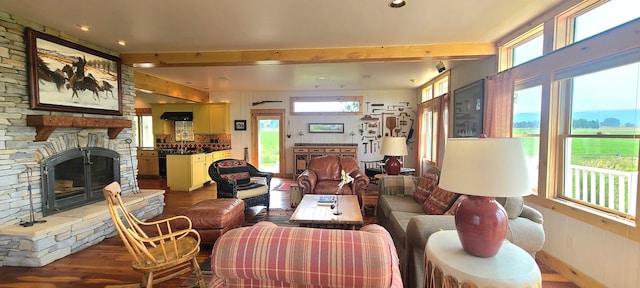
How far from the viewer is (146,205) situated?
13.3 ft

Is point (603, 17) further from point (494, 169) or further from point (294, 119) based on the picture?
point (294, 119)

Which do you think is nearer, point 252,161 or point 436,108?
point 436,108

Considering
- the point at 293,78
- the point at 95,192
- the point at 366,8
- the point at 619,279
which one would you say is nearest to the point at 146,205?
the point at 95,192

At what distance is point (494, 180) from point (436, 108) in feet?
15.0

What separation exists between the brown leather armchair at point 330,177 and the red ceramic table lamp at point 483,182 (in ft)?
8.99

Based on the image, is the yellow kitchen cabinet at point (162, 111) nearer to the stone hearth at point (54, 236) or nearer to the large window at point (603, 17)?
the stone hearth at point (54, 236)

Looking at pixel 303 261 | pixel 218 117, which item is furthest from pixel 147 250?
pixel 218 117

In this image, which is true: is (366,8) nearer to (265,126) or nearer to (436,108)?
(436,108)

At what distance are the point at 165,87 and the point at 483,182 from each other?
6.26 metres

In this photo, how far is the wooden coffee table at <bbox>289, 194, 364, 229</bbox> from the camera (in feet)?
8.87

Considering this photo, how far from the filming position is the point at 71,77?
132 inches

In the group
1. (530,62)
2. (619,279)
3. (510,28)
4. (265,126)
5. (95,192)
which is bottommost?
(619,279)

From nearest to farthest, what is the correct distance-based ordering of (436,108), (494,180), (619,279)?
(494,180) → (619,279) → (436,108)

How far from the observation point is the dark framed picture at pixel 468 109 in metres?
3.81
